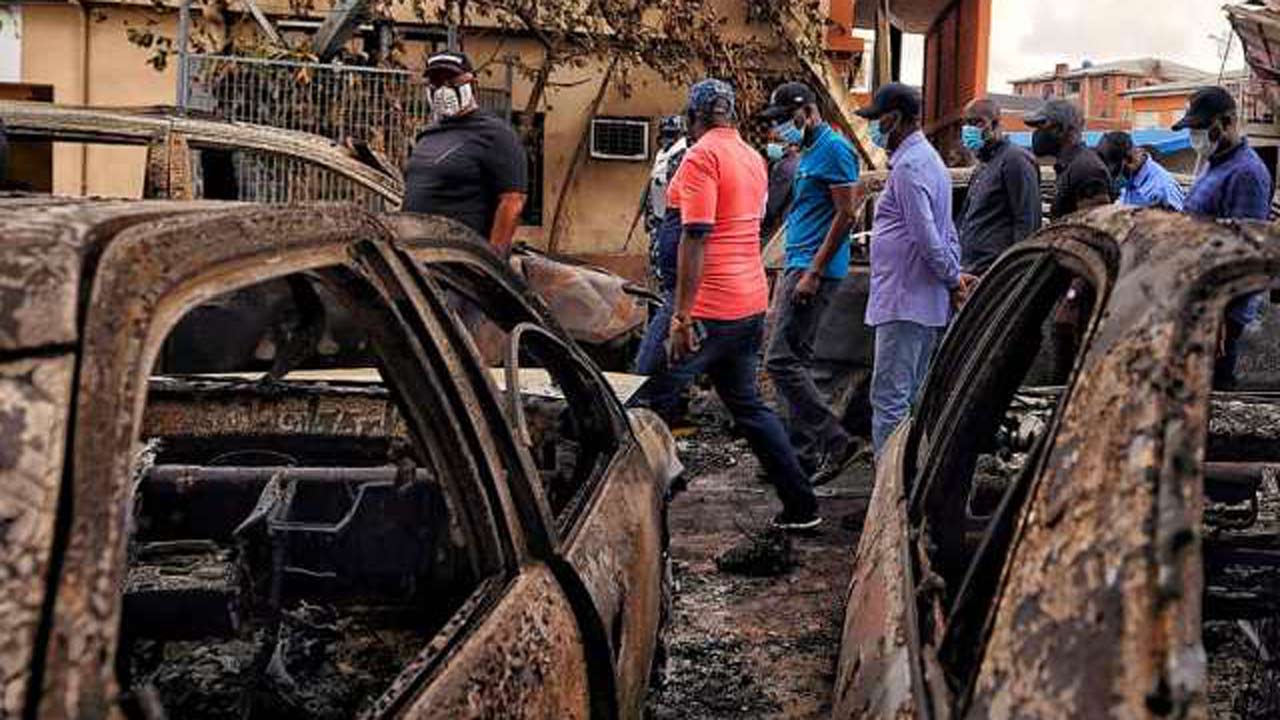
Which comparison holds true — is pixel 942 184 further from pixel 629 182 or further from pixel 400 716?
pixel 629 182

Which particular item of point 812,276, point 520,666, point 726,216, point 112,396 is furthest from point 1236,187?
point 112,396

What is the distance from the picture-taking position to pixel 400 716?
6.18 ft

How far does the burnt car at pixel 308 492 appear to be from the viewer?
1.38 meters

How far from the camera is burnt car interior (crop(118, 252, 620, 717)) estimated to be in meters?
2.85

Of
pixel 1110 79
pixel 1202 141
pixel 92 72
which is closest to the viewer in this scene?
pixel 1202 141

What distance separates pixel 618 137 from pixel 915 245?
8820mm

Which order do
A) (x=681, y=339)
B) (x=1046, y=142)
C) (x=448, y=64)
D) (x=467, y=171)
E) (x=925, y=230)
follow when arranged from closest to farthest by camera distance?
(x=925, y=230) < (x=681, y=339) < (x=467, y=171) < (x=448, y=64) < (x=1046, y=142)

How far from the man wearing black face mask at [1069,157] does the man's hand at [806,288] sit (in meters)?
1.34

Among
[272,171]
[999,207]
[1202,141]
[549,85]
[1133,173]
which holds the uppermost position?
[549,85]

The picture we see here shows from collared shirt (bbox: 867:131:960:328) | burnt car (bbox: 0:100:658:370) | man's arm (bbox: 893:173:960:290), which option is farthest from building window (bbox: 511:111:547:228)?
man's arm (bbox: 893:173:960:290)

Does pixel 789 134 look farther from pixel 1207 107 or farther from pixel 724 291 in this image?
pixel 724 291

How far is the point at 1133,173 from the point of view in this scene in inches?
329

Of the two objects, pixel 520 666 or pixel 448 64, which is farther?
pixel 448 64

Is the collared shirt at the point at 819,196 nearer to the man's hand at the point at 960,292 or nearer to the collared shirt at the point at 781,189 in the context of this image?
the man's hand at the point at 960,292
